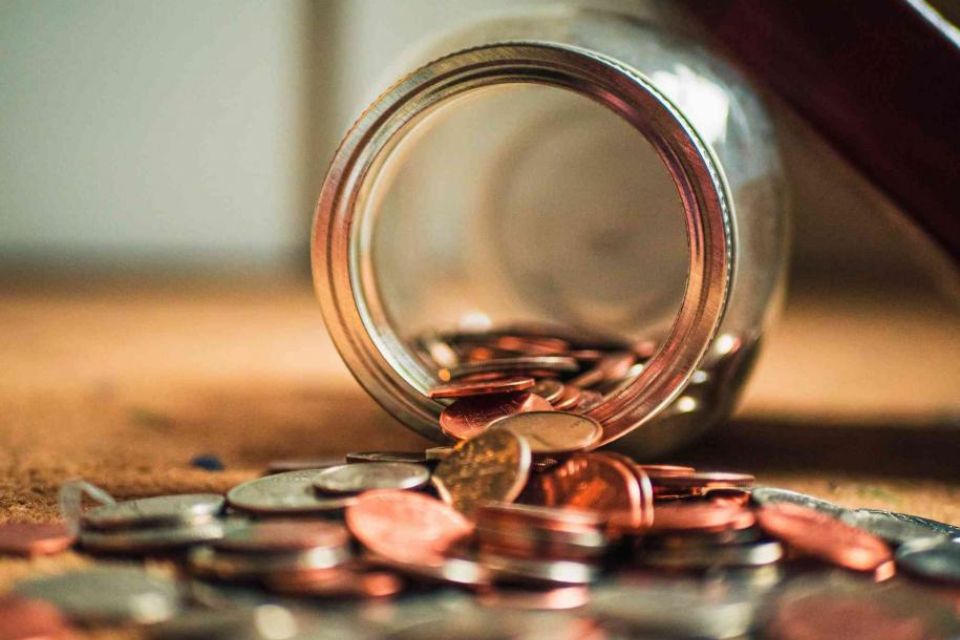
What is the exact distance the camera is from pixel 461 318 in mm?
1568

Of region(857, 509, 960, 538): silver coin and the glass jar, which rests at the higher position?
the glass jar

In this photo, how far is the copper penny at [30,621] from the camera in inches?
21.8

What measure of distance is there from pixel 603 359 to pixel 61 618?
583mm

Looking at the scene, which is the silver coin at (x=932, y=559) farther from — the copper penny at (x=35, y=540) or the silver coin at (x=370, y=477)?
the copper penny at (x=35, y=540)

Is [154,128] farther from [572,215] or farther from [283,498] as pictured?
[283,498]

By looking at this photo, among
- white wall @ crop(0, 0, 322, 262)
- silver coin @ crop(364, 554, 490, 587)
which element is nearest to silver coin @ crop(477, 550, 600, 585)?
silver coin @ crop(364, 554, 490, 587)

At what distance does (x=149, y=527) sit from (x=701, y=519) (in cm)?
39

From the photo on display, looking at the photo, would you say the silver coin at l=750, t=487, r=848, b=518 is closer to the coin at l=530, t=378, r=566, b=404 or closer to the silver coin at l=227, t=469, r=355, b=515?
the coin at l=530, t=378, r=566, b=404

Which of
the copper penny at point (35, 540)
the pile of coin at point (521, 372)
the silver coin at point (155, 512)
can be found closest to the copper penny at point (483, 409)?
the pile of coin at point (521, 372)

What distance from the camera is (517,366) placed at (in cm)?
90

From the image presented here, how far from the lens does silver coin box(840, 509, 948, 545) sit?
2.41 ft

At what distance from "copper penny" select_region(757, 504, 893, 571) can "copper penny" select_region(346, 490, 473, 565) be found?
0.22 m

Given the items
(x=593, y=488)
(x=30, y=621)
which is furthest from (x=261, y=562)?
(x=593, y=488)

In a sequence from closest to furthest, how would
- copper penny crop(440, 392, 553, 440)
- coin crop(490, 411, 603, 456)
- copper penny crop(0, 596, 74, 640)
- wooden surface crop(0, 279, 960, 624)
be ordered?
copper penny crop(0, 596, 74, 640), coin crop(490, 411, 603, 456), copper penny crop(440, 392, 553, 440), wooden surface crop(0, 279, 960, 624)
